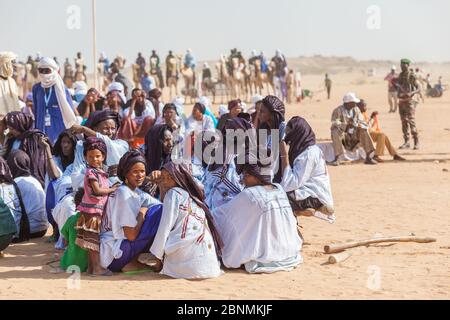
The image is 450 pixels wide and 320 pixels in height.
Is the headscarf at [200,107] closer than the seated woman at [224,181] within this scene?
No

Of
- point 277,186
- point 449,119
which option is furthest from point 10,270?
point 449,119

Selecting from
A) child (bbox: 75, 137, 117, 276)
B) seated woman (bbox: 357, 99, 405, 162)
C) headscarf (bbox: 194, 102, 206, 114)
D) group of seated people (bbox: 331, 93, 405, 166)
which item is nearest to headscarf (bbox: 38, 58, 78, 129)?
child (bbox: 75, 137, 117, 276)

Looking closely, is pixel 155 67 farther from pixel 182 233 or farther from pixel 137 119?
pixel 182 233

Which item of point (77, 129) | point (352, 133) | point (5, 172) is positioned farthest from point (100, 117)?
point (352, 133)

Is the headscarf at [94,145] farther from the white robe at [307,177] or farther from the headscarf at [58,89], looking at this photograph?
the headscarf at [58,89]

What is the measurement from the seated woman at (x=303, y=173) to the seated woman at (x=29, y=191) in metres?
2.46

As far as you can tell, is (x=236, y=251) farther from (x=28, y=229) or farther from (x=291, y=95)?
(x=291, y=95)

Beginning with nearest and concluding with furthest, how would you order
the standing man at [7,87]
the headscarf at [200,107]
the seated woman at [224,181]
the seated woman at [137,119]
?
the seated woman at [224,181]
the standing man at [7,87]
the seated woman at [137,119]
the headscarf at [200,107]

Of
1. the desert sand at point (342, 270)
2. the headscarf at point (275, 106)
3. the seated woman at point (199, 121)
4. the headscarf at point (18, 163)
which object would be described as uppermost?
the headscarf at point (275, 106)

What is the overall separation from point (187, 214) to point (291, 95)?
28855mm

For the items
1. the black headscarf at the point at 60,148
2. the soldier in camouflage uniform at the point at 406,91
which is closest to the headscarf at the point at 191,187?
the black headscarf at the point at 60,148

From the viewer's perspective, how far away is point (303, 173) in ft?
26.2

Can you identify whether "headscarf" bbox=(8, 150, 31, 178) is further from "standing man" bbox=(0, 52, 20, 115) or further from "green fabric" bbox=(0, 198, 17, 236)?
"standing man" bbox=(0, 52, 20, 115)

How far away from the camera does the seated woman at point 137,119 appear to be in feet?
37.8
